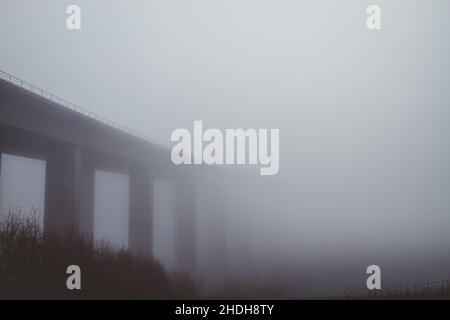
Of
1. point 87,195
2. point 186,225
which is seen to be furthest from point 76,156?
point 186,225

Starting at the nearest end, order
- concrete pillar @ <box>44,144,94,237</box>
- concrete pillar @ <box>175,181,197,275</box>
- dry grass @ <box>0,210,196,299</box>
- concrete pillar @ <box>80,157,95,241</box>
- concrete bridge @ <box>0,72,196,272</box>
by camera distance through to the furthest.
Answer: dry grass @ <box>0,210,196,299</box> < concrete bridge @ <box>0,72,196,272</box> < concrete pillar @ <box>44,144,94,237</box> < concrete pillar @ <box>80,157,95,241</box> < concrete pillar @ <box>175,181,197,275</box>

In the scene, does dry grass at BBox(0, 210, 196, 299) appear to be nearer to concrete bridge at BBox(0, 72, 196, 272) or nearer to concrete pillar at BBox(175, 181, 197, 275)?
concrete bridge at BBox(0, 72, 196, 272)

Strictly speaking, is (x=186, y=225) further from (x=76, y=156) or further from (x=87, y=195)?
(x=76, y=156)

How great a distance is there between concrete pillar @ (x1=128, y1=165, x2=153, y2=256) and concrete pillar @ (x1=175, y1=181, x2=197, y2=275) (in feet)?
19.4

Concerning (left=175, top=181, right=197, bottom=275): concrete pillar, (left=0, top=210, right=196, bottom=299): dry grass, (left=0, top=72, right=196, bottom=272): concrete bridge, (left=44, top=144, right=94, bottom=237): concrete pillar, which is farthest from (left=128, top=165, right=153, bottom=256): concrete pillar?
(left=0, top=210, right=196, bottom=299): dry grass

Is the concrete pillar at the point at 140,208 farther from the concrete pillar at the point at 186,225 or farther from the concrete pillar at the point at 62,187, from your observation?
the concrete pillar at the point at 62,187

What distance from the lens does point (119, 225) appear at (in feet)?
159

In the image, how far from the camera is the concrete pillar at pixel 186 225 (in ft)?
176

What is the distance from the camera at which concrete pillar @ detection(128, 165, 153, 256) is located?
4816 cm

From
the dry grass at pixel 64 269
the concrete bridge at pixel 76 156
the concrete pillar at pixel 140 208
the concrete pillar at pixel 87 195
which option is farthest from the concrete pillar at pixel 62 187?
the concrete pillar at pixel 140 208

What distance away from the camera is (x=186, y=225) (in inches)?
2178

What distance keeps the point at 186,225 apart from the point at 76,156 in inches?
813
